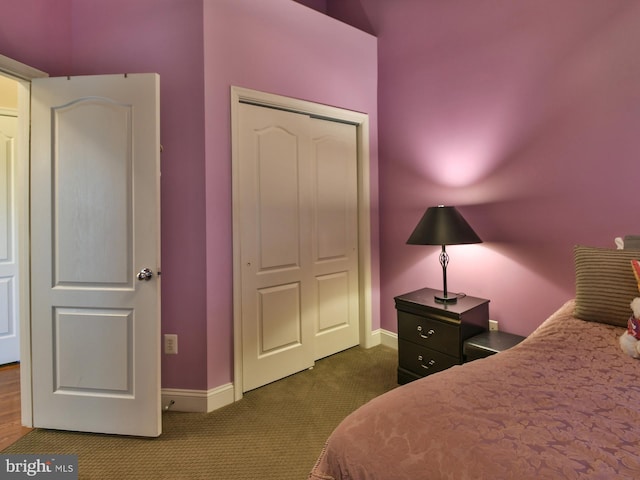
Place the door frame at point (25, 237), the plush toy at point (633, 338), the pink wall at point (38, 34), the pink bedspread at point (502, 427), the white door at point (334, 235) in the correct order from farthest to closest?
the white door at point (334, 235) < the door frame at point (25, 237) < the pink wall at point (38, 34) < the plush toy at point (633, 338) < the pink bedspread at point (502, 427)

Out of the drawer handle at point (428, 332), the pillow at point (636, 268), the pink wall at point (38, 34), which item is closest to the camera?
the pillow at point (636, 268)

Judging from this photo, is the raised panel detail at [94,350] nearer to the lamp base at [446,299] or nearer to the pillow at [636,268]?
the lamp base at [446,299]

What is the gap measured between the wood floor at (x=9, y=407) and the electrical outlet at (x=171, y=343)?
32.7 inches

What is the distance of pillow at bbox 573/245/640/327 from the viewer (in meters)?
1.41

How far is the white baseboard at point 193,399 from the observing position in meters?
2.12

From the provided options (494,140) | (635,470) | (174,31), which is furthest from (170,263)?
(494,140)

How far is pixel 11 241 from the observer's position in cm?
282

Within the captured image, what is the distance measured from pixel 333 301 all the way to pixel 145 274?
5.15 ft

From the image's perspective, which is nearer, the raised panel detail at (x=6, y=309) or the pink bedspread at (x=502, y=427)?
the pink bedspread at (x=502, y=427)

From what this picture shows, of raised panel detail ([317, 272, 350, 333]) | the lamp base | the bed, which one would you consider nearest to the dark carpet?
raised panel detail ([317, 272, 350, 333])

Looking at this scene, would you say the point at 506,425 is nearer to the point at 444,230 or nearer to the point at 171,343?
the point at 444,230

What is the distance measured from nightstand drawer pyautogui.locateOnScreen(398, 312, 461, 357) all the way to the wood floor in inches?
A: 93.4

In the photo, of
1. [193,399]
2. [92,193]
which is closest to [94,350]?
[193,399]
